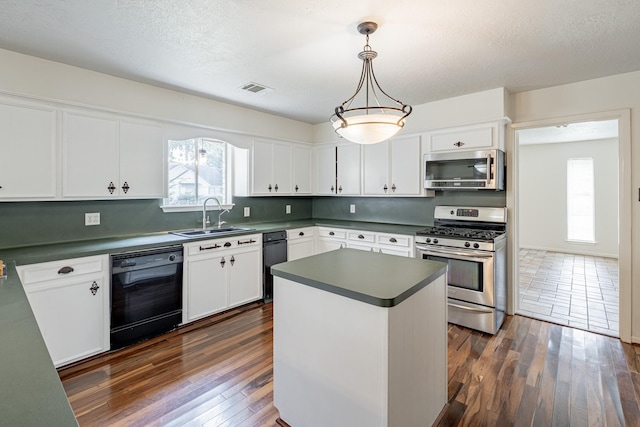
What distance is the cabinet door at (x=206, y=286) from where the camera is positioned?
3.31m

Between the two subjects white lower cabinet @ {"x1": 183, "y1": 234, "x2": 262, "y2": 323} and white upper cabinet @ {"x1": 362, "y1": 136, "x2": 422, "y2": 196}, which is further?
white upper cabinet @ {"x1": 362, "y1": 136, "x2": 422, "y2": 196}

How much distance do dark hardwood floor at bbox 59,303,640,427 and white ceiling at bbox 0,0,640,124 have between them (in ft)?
8.10

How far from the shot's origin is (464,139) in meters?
3.60

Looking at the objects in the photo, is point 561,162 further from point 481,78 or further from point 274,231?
point 274,231

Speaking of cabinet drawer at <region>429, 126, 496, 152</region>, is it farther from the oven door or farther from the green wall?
the oven door

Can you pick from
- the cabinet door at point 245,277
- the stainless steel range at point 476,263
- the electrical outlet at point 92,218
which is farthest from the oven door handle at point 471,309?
the electrical outlet at point 92,218

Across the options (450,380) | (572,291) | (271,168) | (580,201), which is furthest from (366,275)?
(580,201)

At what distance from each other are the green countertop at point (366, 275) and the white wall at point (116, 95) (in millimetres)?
2397

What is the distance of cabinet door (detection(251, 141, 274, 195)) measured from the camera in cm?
435

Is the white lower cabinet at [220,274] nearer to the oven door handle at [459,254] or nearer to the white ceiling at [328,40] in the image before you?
the white ceiling at [328,40]

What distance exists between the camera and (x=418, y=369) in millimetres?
1734

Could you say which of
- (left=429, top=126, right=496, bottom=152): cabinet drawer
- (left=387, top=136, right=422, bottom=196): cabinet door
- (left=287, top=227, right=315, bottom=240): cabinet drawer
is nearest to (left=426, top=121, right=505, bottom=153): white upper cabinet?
(left=429, top=126, right=496, bottom=152): cabinet drawer

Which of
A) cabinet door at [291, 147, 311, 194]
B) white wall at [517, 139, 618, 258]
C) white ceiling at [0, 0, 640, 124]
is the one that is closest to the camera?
white ceiling at [0, 0, 640, 124]

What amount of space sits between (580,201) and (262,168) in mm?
6662
